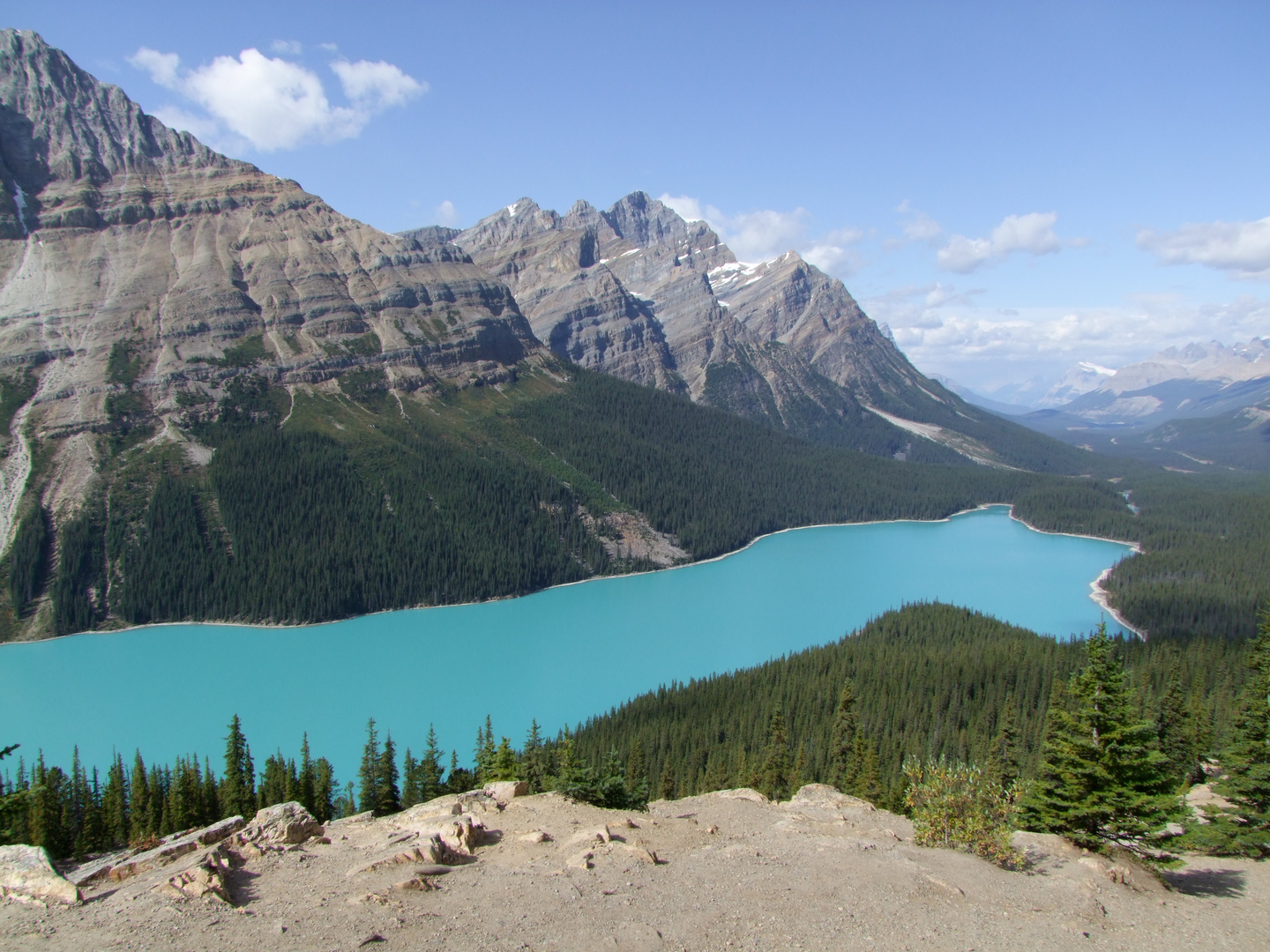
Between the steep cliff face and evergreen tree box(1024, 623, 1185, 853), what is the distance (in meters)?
125

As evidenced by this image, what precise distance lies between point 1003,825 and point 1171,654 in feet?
219

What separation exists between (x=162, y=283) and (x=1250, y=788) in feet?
562

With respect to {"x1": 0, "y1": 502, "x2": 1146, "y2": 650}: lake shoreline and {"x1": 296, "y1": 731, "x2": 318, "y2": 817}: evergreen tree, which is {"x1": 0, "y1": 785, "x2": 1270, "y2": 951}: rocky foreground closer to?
{"x1": 296, "y1": 731, "x2": 318, "y2": 817}: evergreen tree

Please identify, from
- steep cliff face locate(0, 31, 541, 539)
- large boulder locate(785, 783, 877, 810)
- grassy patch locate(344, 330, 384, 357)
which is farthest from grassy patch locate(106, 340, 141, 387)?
large boulder locate(785, 783, 877, 810)

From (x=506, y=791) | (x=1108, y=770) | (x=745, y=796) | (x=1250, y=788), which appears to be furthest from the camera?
(x=745, y=796)

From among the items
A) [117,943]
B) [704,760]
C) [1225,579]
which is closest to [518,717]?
[704,760]

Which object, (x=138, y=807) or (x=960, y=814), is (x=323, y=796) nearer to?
(x=138, y=807)

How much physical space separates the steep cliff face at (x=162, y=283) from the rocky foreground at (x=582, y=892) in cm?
11318

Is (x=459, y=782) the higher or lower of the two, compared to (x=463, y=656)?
higher

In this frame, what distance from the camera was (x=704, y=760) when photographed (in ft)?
190

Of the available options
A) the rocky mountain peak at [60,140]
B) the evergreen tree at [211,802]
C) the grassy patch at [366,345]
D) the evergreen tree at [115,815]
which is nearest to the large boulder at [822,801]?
the evergreen tree at [211,802]

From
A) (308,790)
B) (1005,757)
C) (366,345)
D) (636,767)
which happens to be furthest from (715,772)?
(366,345)

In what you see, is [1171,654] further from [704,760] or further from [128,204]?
[128,204]

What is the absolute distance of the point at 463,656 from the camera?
8969cm
